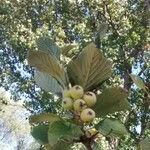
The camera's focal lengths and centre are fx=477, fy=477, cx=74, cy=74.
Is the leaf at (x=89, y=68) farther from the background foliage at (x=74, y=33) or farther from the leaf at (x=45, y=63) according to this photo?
the background foliage at (x=74, y=33)

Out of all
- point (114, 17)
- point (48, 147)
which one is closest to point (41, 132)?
point (48, 147)

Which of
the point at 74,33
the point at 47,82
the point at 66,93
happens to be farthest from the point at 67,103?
the point at 74,33

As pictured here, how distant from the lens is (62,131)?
1147mm

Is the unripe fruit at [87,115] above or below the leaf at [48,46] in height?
below

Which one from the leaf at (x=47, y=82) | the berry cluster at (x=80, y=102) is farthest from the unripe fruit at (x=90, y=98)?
the leaf at (x=47, y=82)

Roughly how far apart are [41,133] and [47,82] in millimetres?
135

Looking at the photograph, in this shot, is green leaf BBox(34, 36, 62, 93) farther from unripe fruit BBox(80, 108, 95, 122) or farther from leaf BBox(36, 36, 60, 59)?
unripe fruit BBox(80, 108, 95, 122)

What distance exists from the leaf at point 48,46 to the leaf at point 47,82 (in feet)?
0.31

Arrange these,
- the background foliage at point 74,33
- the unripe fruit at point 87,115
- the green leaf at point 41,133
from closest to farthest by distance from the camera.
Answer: the unripe fruit at point 87,115, the green leaf at point 41,133, the background foliage at point 74,33

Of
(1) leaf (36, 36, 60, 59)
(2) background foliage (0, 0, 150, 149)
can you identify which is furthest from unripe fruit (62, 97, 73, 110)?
(2) background foliage (0, 0, 150, 149)

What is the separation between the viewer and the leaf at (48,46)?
1175 mm

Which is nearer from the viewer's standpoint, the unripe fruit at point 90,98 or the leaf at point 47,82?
the unripe fruit at point 90,98

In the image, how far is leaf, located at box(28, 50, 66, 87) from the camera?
3.67 ft

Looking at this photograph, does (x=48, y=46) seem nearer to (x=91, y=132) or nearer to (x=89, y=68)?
(x=89, y=68)
